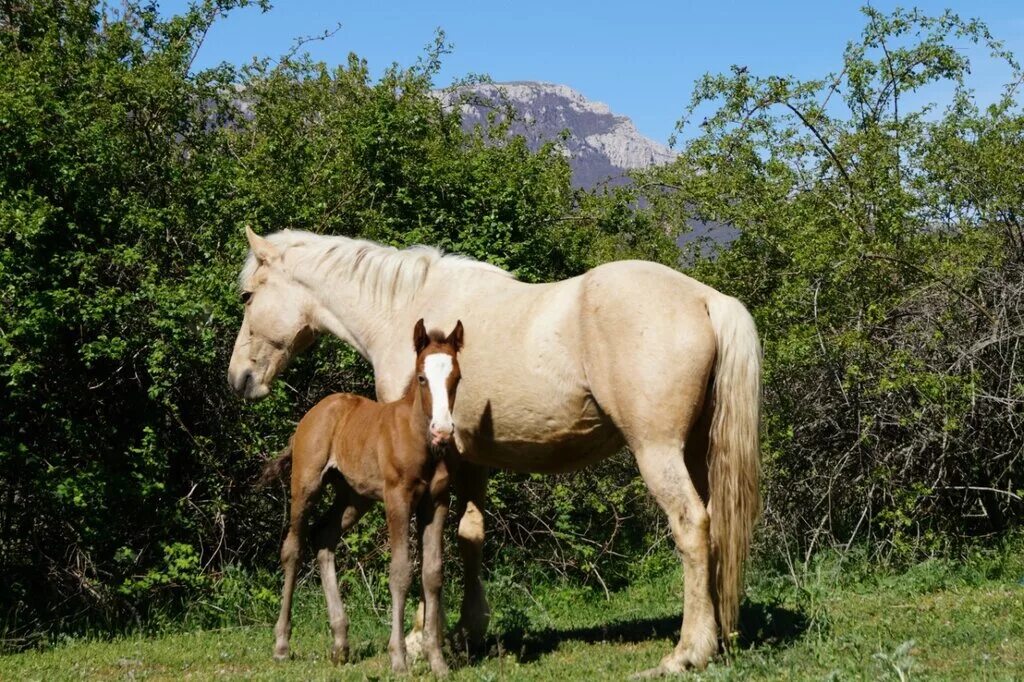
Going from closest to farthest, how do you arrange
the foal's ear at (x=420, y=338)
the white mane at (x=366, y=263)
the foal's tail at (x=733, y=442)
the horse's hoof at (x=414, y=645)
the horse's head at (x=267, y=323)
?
1. the foal's tail at (x=733, y=442)
2. the foal's ear at (x=420, y=338)
3. the horse's hoof at (x=414, y=645)
4. the white mane at (x=366, y=263)
5. the horse's head at (x=267, y=323)

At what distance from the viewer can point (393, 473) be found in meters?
6.06

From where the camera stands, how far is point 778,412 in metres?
9.01

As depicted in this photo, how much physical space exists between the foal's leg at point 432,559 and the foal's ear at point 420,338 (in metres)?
0.75

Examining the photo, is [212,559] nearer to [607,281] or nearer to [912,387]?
[607,281]

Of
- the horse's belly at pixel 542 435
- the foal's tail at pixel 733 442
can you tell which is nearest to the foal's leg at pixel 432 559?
the horse's belly at pixel 542 435

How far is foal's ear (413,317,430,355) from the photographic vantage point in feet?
19.5

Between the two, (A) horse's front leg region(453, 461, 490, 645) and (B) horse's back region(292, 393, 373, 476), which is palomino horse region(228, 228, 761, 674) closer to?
(A) horse's front leg region(453, 461, 490, 645)

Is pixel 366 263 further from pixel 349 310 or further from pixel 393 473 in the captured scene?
pixel 393 473

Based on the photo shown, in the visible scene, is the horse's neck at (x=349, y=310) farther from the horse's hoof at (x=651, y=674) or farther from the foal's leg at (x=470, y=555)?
the horse's hoof at (x=651, y=674)

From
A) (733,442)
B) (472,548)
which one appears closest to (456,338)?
(472,548)

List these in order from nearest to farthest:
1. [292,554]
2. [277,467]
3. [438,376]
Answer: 1. [438,376]
2. [292,554]
3. [277,467]

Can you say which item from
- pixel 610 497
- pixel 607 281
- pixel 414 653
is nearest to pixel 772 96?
pixel 610 497

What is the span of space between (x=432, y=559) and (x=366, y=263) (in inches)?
83.7

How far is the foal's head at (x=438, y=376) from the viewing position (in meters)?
5.54
